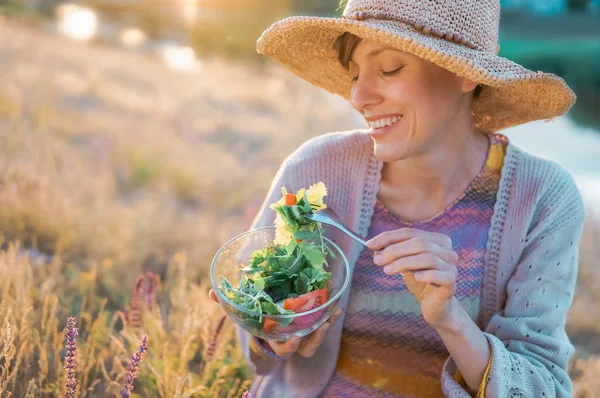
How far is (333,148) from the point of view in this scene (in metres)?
1.92

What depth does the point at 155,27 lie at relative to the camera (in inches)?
630

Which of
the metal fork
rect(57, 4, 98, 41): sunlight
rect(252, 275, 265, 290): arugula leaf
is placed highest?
the metal fork

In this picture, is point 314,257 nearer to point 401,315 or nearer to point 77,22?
point 401,315

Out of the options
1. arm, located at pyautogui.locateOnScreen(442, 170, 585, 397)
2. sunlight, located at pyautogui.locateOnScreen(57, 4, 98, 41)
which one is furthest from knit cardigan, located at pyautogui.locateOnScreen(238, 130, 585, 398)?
sunlight, located at pyautogui.locateOnScreen(57, 4, 98, 41)

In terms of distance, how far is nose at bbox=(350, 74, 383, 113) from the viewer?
160 cm

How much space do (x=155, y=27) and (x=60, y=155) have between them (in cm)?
1305

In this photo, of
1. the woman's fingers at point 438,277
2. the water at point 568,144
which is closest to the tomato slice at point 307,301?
the woman's fingers at point 438,277

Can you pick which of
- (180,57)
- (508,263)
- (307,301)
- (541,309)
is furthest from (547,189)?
(180,57)

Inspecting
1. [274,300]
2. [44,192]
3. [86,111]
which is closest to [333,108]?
[86,111]

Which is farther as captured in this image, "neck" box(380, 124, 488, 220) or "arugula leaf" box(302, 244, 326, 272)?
"neck" box(380, 124, 488, 220)

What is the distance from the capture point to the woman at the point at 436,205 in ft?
5.06

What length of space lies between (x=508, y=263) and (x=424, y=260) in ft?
1.80

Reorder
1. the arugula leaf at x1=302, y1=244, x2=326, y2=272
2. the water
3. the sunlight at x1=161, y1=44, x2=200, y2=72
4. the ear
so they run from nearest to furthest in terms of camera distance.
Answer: the arugula leaf at x1=302, y1=244, x2=326, y2=272, the ear, the water, the sunlight at x1=161, y1=44, x2=200, y2=72

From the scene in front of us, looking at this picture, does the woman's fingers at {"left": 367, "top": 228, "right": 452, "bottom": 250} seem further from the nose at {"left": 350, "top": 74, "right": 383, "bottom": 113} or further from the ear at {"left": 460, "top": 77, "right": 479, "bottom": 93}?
the ear at {"left": 460, "top": 77, "right": 479, "bottom": 93}
